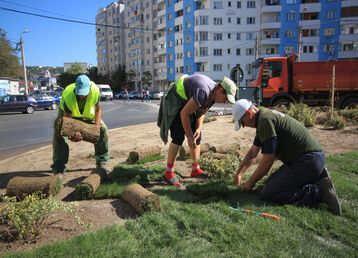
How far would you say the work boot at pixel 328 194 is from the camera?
3230 millimetres

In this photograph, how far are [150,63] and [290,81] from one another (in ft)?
200

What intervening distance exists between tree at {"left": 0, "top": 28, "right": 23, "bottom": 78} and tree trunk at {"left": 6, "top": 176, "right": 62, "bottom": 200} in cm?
5452

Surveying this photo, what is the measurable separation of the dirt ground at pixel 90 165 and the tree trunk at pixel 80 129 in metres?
0.71

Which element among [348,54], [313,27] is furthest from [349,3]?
[348,54]

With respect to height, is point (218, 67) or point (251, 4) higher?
point (251, 4)

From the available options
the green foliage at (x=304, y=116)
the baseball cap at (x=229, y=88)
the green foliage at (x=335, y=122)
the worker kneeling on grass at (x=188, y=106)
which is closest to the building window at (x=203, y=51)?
the green foliage at (x=304, y=116)

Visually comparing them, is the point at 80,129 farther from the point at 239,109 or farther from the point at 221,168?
the point at 239,109

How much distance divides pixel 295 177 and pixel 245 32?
184 ft

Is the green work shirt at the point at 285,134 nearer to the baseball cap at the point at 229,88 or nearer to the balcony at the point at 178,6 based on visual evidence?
the baseball cap at the point at 229,88

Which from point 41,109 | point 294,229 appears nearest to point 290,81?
point 294,229

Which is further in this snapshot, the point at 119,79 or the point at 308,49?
the point at 119,79

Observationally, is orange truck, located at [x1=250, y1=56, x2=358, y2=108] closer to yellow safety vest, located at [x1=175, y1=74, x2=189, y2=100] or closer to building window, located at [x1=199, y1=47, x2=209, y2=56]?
yellow safety vest, located at [x1=175, y1=74, x2=189, y2=100]

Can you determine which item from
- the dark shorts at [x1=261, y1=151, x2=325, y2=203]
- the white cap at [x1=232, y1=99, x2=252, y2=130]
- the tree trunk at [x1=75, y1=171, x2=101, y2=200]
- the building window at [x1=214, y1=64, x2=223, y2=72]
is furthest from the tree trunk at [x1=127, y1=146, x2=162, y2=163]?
the building window at [x1=214, y1=64, x2=223, y2=72]

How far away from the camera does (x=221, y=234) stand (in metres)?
2.78
